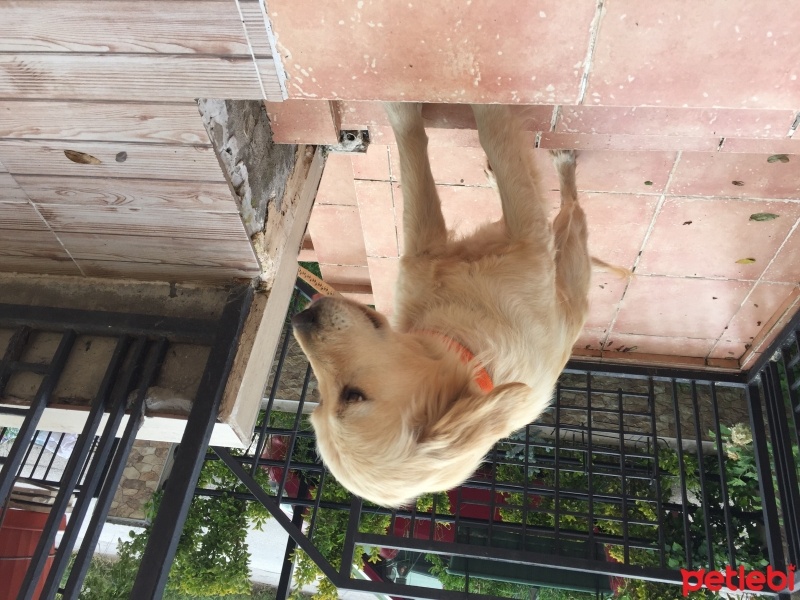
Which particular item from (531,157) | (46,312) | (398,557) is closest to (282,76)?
(531,157)

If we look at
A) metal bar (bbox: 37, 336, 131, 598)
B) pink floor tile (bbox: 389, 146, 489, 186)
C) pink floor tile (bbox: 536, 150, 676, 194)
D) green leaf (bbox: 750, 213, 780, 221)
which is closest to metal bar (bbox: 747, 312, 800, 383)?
green leaf (bbox: 750, 213, 780, 221)

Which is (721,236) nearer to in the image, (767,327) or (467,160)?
(767,327)

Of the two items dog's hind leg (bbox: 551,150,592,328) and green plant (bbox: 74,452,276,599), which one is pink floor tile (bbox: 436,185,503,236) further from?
green plant (bbox: 74,452,276,599)

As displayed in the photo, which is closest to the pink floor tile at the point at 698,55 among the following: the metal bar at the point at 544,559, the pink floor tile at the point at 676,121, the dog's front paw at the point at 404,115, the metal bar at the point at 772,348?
the pink floor tile at the point at 676,121

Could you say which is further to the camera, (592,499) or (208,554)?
(208,554)

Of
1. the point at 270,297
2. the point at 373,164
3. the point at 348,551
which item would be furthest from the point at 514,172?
the point at 348,551

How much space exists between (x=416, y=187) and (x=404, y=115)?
0.32 metres

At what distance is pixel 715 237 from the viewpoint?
11.2ft

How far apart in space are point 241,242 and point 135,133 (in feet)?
1.93

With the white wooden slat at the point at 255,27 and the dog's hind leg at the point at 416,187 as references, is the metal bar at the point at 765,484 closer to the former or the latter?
the dog's hind leg at the point at 416,187

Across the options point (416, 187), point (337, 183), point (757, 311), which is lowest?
point (416, 187)

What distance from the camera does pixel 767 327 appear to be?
13.1 ft

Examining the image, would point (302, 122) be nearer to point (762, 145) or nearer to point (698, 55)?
point (698, 55)

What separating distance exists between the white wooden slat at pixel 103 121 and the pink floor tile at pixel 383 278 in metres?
2.31
